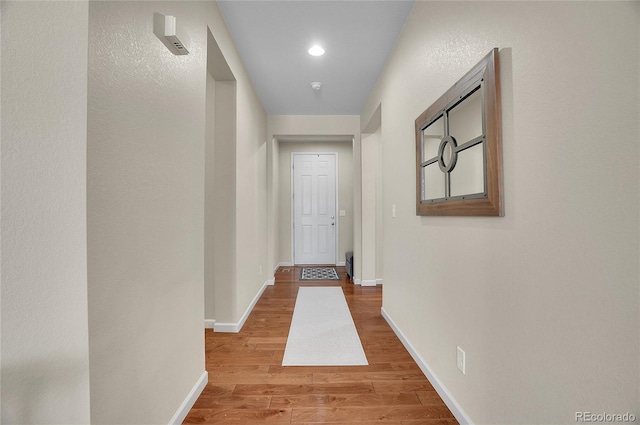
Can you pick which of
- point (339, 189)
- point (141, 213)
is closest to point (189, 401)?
point (141, 213)

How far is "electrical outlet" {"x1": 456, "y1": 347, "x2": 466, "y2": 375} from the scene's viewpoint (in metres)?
1.39

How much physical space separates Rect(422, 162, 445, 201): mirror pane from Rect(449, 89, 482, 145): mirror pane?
0.79ft

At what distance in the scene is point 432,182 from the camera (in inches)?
68.6

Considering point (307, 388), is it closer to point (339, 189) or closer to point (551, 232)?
point (551, 232)

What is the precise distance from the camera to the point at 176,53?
4.25 feet

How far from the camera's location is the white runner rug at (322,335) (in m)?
2.07

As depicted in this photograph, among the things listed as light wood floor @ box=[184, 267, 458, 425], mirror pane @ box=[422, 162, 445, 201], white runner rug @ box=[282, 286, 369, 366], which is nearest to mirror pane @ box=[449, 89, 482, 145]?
mirror pane @ box=[422, 162, 445, 201]

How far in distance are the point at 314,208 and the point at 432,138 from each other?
12.8ft

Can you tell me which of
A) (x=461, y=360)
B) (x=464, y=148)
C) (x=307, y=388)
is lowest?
(x=307, y=388)

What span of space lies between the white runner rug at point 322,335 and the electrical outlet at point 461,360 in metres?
0.75

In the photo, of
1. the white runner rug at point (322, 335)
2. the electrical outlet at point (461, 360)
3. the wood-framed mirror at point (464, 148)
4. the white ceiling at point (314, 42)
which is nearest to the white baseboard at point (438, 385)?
the electrical outlet at point (461, 360)

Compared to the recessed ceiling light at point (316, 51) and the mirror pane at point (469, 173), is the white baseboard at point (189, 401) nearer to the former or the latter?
the mirror pane at point (469, 173)

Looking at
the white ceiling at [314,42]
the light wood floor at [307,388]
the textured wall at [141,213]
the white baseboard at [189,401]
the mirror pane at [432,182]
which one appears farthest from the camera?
the white ceiling at [314,42]

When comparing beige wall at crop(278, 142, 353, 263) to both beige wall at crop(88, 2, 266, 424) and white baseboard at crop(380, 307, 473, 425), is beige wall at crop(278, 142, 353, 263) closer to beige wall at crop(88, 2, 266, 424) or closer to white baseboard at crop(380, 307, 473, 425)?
white baseboard at crop(380, 307, 473, 425)
